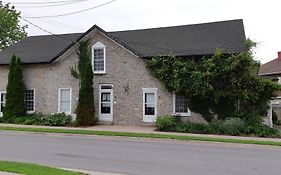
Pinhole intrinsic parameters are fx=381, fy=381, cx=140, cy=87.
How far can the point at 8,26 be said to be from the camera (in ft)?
151

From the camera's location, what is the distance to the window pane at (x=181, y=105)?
23.8 m

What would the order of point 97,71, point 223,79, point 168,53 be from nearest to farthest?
point 223,79 → point 168,53 → point 97,71

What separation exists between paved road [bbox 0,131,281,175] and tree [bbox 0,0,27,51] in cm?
3288

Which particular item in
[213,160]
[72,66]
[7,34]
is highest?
[7,34]

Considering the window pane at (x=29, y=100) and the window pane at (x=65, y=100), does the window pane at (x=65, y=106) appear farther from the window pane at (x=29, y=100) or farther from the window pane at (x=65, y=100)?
the window pane at (x=29, y=100)

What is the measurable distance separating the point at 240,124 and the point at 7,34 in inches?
1368

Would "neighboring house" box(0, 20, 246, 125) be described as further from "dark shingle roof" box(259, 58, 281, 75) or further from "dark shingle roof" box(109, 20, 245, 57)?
"dark shingle roof" box(259, 58, 281, 75)

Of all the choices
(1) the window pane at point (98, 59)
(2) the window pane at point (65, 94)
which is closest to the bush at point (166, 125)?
(1) the window pane at point (98, 59)

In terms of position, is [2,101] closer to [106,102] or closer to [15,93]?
[15,93]

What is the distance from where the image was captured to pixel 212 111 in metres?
23.2

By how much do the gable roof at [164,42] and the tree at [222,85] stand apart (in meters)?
1.12

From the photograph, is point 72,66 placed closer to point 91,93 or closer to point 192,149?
point 91,93

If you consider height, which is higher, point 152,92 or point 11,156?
point 152,92

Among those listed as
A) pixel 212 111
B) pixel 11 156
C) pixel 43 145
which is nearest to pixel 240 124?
pixel 212 111
